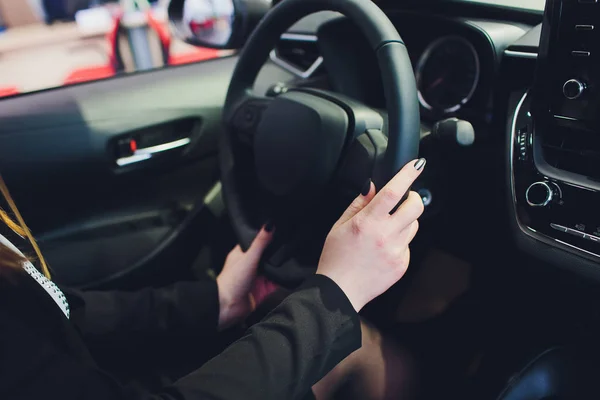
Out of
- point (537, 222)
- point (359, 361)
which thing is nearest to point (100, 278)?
point (359, 361)

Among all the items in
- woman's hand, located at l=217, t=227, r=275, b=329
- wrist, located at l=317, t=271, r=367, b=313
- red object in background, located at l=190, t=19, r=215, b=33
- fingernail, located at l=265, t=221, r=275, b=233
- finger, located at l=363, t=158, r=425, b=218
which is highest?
red object in background, located at l=190, t=19, r=215, b=33

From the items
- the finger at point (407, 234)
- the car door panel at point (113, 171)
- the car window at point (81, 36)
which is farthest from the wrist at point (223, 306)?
the car window at point (81, 36)

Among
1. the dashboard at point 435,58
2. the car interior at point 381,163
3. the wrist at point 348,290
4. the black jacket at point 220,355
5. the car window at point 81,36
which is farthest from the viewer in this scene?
the car window at point 81,36

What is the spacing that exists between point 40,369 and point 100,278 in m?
0.71

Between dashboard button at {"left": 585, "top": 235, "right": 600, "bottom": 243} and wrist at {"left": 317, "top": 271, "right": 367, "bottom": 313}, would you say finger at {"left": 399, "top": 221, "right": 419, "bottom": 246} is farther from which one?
dashboard button at {"left": 585, "top": 235, "right": 600, "bottom": 243}

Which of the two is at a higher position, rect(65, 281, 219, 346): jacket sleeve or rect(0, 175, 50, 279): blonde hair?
rect(0, 175, 50, 279): blonde hair

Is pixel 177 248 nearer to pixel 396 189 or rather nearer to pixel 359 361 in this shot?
pixel 359 361

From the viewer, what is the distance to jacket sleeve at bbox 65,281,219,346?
0.89 metres

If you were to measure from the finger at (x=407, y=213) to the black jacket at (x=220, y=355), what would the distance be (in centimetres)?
10

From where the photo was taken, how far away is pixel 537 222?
0.77 meters

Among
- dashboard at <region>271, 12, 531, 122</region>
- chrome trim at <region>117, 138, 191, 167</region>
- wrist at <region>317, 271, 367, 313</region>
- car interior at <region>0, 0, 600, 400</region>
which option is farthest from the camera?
chrome trim at <region>117, 138, 191, 167</region>

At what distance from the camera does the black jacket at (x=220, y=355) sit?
1.67 feet

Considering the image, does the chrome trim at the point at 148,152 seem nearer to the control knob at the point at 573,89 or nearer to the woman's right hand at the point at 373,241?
the woman's right hand at the point at 373,241

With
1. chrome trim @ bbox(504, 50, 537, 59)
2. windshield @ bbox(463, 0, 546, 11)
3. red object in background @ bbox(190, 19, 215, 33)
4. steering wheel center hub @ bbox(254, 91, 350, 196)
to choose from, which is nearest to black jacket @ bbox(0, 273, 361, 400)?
steering wheel center hub @ bbox(254, 91, 350, 196)
